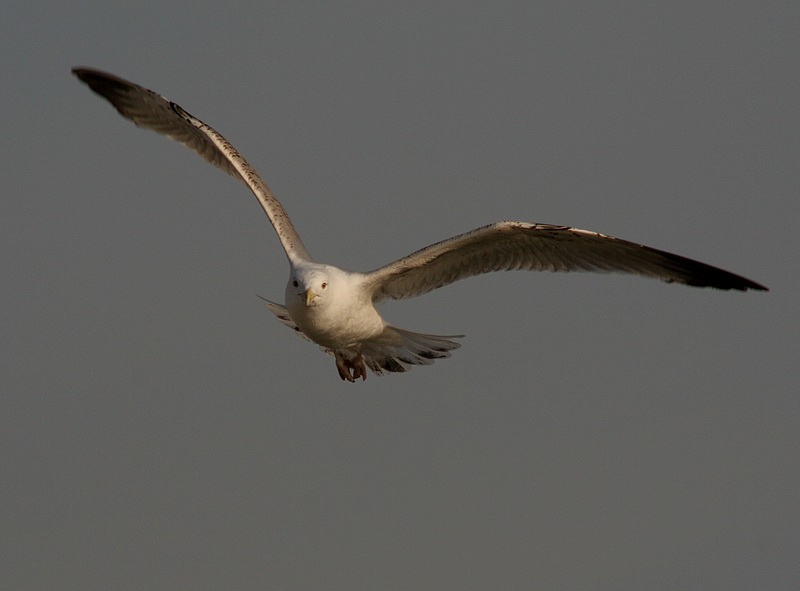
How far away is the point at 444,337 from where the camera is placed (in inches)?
562

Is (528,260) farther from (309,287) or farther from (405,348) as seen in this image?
(309,287)

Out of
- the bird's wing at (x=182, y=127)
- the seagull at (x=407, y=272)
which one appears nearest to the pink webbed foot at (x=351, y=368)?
the seagull at (x=407, y=272)

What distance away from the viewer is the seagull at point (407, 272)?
500 inches

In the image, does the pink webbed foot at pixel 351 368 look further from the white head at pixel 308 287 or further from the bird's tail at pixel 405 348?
the white head at pixel 308 287

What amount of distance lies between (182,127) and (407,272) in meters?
4.12

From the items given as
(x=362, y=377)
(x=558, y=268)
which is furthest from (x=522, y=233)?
(x=362, y=377)

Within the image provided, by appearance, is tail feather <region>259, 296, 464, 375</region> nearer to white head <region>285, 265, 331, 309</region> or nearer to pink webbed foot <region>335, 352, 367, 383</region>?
pink webbed foot <region>335, 352, 367, 383</region>

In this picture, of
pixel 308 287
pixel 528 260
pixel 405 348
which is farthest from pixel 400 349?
pixel 308 287

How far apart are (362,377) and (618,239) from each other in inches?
138

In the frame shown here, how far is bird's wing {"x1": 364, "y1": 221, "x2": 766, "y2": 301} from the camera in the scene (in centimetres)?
1266

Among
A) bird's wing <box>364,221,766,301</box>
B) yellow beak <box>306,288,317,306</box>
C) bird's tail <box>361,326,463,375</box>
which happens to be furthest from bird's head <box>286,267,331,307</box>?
bird's tail <box>361,326,463,375</box>

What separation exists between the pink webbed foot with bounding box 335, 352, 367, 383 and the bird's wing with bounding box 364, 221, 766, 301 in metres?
0.89

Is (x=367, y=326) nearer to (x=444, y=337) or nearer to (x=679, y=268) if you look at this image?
(x=444, y=337)

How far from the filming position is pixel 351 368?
1453 cm
